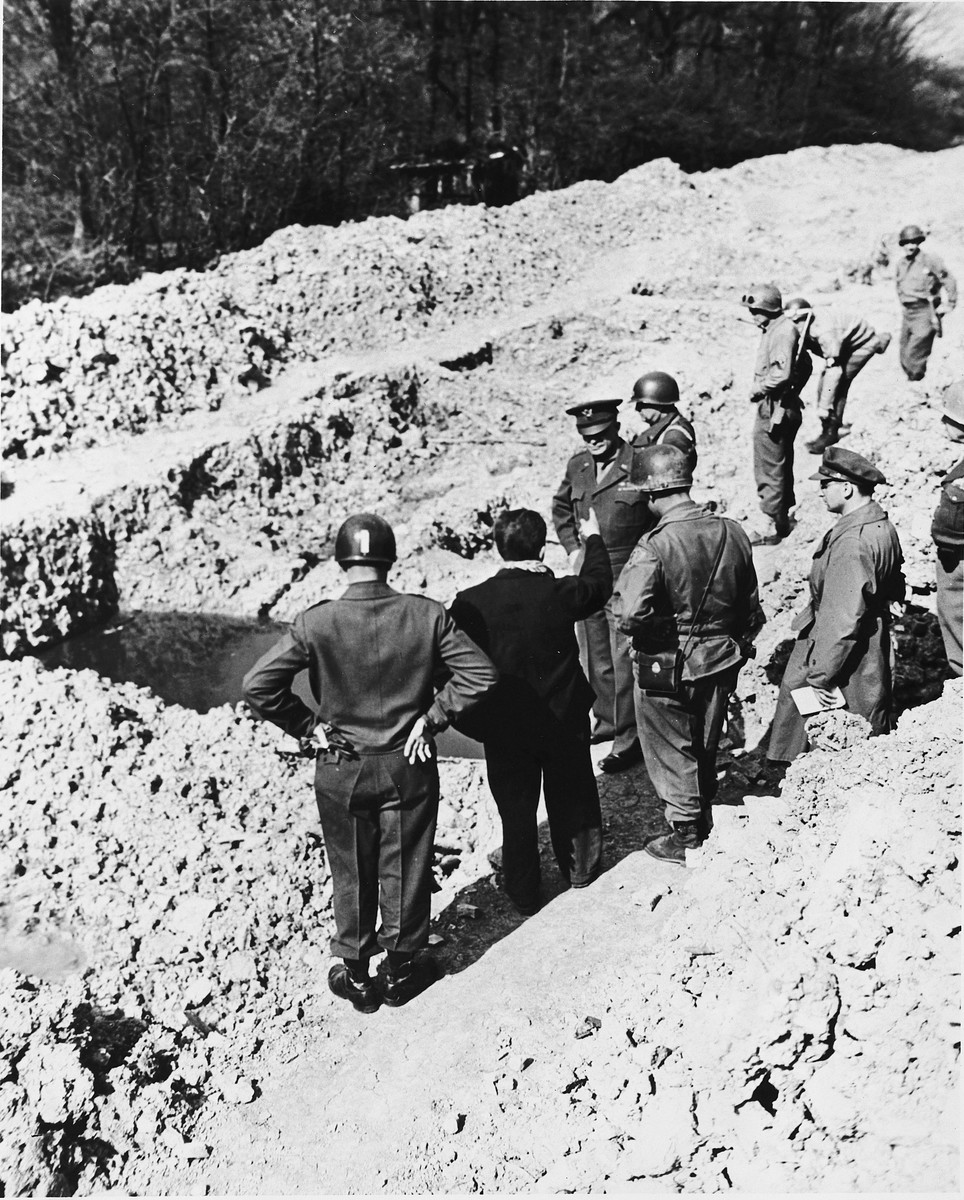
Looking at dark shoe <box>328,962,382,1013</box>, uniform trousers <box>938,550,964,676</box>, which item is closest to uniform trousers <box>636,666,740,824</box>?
uniform trousers <box>938,550,964,676</box>

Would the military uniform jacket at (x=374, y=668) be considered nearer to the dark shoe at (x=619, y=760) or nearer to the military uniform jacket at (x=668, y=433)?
the dark shoe at (x=619, y=760)

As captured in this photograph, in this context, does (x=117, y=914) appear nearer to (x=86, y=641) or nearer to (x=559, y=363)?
(x=86, y=641)

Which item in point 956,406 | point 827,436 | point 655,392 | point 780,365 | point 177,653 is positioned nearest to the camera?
point 956,406

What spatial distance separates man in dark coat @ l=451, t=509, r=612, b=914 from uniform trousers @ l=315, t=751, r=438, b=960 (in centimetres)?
39

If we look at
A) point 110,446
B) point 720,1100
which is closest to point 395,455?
point 110,446

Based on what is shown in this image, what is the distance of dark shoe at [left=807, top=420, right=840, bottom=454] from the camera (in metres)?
9.20

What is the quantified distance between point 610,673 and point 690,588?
A: 64.6 inches

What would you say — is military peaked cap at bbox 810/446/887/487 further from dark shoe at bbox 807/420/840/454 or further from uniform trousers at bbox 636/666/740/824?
dark shoe at bbox 807/420/840/454

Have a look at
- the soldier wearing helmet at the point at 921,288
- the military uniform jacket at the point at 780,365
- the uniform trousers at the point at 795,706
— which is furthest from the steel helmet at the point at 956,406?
the soldier wearing helmet at the point at 921,288

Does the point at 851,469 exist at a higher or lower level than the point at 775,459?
higher

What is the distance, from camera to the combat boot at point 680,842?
4.45 meters

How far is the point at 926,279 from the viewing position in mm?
9922

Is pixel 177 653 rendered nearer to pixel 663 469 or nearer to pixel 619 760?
pixel 619 760

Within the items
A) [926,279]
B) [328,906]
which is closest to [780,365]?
[926,279]
